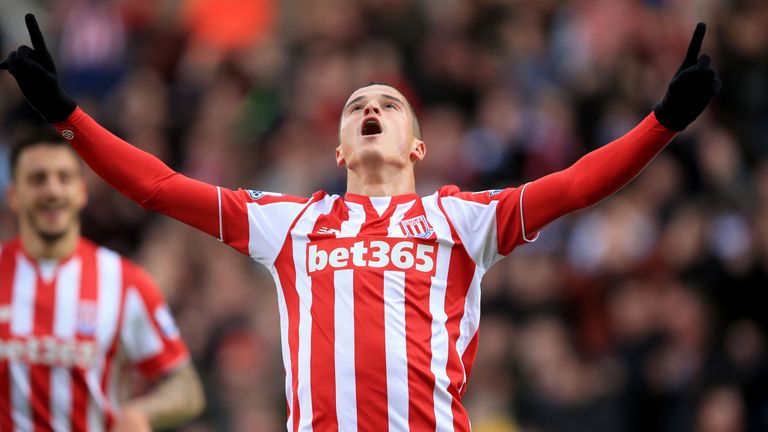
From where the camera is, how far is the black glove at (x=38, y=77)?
5.49m

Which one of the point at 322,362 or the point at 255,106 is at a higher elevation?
the point at 255,106

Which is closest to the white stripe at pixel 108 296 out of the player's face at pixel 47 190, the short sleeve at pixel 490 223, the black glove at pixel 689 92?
the player's face at pixel 47 190

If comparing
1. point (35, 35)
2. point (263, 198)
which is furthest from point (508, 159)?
point (35, 35)

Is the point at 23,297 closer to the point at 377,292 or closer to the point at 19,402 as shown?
the point at 19,402

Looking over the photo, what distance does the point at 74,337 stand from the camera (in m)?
6.86

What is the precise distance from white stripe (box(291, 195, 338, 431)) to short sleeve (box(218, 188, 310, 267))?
5 cm

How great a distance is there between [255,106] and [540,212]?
27.4 ft

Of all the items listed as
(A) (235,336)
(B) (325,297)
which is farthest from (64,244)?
(A) (235,336)

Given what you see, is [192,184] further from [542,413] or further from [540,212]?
[542,413]

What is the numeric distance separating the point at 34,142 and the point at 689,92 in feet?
11.2

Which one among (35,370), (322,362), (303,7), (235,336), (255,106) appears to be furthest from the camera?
(303,7)

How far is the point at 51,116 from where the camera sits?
5.60 metres

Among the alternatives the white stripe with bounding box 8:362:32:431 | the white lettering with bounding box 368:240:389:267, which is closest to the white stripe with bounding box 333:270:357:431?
the white lettering with bounding box 368:240:389:267

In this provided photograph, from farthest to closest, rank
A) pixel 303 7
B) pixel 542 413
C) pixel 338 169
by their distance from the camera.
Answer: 1. pixel 303 7
2. pixel 338 169
3. pixel 542 413
